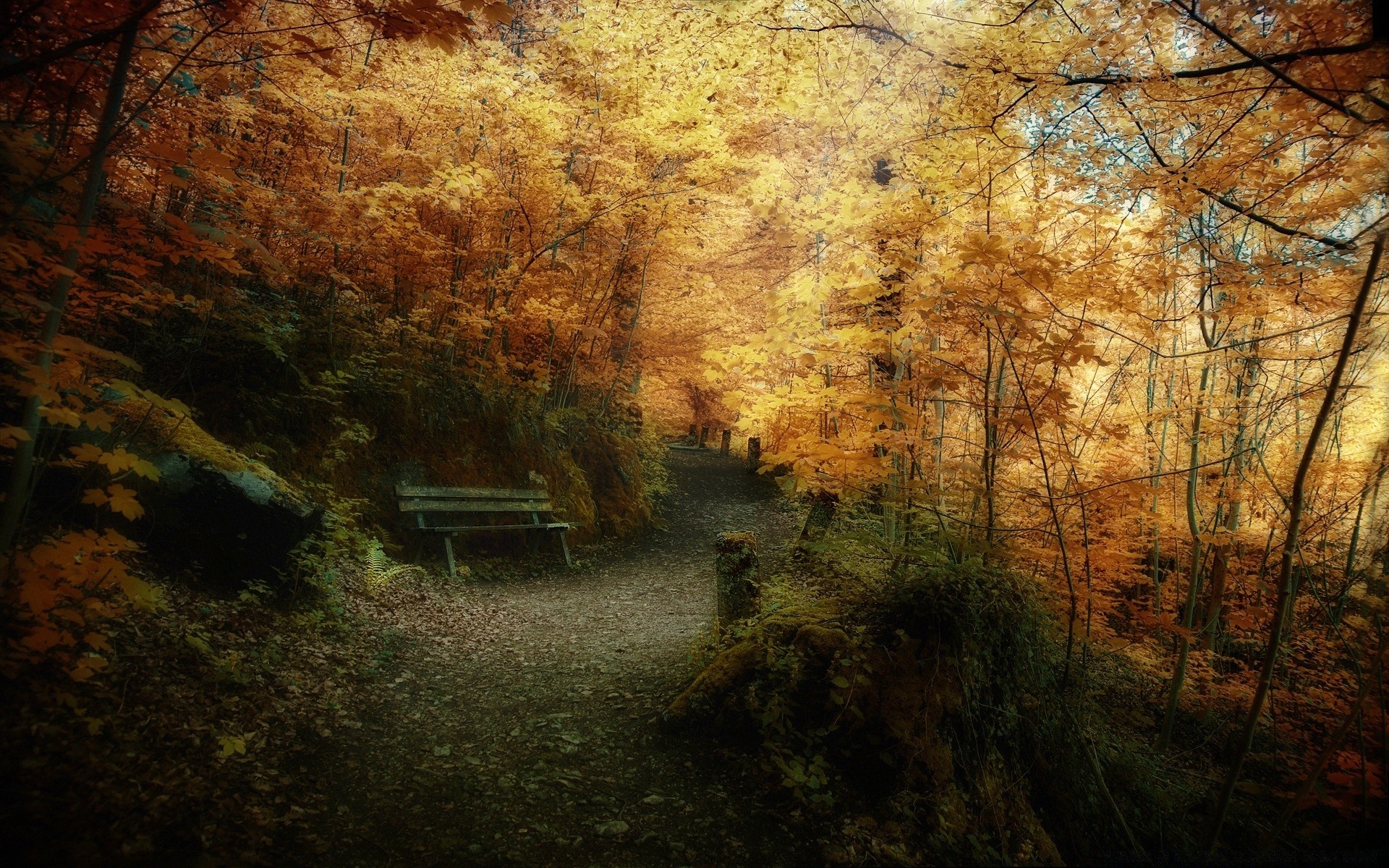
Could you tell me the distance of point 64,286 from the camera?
2.57 metres

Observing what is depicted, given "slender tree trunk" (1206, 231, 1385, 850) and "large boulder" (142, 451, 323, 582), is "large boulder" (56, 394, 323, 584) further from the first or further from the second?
"slender tree trunk" (1206, 231, 1385, 850)

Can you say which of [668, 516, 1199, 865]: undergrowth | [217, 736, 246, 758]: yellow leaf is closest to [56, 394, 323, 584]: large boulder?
[217, 736, 246, 758]: yellow leaf

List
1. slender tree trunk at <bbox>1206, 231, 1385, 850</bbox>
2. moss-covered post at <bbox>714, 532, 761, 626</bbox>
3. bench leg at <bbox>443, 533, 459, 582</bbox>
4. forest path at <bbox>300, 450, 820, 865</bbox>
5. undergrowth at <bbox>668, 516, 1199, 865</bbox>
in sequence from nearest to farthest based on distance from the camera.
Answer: slender tree trunk at <bbox>1206, 231, 1385, 850</bbox>
forest path at <bbox>300, 450, 820, 865</bbox>
undergrowth at <bbox>668, 516, 1199, 865</bbox>
moss-covered post at <bbox>714, 532, 761, 626</bbox>
bench leg at <bbox>443, 533, 459, 582</bbox>

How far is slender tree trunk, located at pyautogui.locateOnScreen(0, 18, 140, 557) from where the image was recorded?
2516 mm

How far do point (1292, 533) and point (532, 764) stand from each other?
4.32 m

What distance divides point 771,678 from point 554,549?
20.0 ft

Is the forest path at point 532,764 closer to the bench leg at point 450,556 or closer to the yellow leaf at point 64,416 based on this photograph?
the bench leg at point 450,556

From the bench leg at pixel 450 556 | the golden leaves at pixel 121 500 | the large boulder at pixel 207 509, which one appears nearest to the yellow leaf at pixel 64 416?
the golden leaves at pixel 121 500

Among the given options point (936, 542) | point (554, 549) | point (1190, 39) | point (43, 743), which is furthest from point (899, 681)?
point (554, 549)

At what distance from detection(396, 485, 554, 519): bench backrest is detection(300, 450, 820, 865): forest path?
1696mm

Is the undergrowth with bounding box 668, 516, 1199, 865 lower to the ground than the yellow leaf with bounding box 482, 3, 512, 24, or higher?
lower

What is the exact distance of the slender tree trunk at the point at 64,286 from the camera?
8.25 feet

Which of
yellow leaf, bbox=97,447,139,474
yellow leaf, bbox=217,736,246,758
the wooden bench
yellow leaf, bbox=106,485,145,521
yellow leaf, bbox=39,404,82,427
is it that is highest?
yellow leaf, bbox=39,404,82,427

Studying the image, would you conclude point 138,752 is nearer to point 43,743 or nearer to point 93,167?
point 43,743
